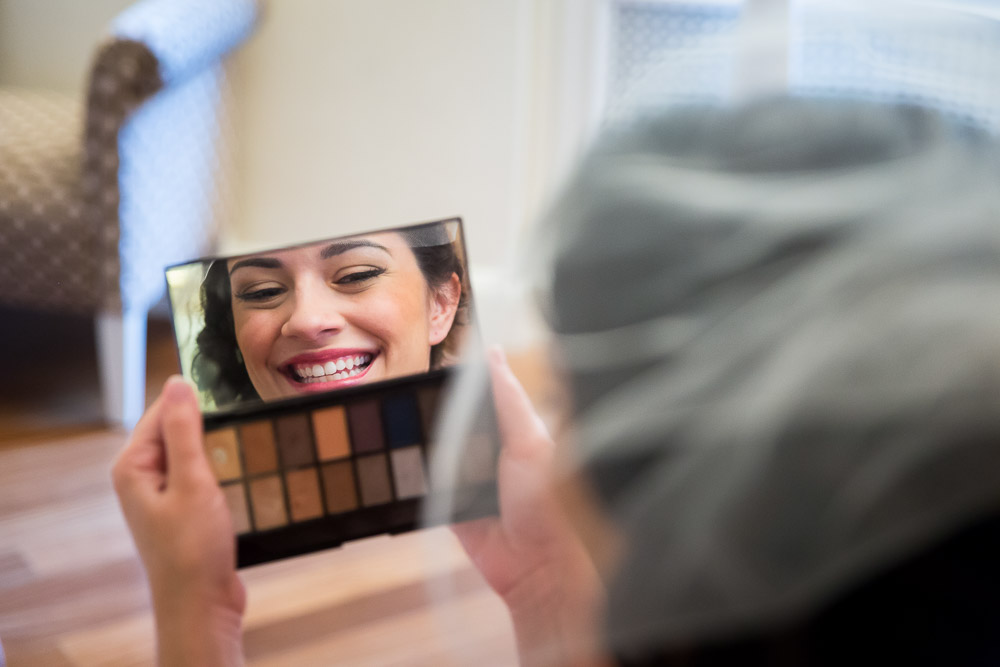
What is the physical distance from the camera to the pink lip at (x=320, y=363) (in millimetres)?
557

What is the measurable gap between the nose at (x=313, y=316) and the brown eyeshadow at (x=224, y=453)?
0.08m

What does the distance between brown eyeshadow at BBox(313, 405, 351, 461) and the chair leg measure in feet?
2.68

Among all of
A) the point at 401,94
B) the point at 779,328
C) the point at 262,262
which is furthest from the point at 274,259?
the point at 401,94

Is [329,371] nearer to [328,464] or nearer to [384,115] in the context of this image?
[328,464]

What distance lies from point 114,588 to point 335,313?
521 millimetres

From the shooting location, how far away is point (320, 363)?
56cm

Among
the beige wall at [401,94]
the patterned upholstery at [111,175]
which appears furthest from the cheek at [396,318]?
the beige wall at [401,94]

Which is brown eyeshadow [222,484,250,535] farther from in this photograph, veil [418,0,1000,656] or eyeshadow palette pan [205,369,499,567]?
veil [418,0,1000,656]

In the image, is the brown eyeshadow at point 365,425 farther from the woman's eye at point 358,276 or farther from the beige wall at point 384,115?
the beige wall at point 384,115

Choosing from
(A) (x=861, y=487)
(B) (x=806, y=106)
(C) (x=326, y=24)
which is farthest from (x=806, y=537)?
(C) (x=326, y=24)

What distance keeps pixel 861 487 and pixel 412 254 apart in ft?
1.25

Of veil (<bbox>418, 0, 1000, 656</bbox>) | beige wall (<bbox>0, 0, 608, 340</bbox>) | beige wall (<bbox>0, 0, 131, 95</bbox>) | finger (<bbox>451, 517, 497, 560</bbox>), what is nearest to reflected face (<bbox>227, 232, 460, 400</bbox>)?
finger (<bbox>451, 517, 497, 560</bbox>)

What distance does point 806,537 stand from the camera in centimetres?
23

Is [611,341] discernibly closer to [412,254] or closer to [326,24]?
[412,254]
